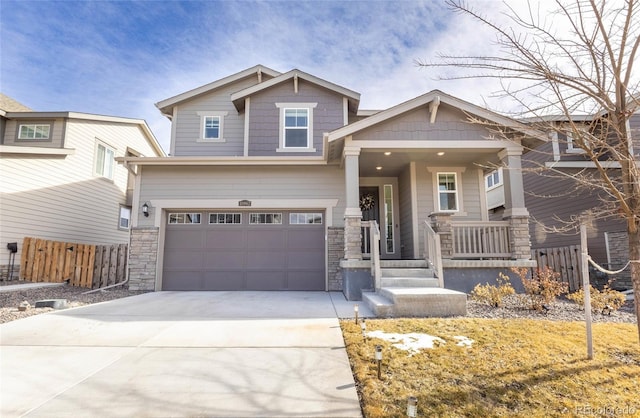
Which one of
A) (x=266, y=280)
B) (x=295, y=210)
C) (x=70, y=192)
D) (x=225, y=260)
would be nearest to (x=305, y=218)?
(x=295, y=210)

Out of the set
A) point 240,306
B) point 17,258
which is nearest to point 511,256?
point 240,306

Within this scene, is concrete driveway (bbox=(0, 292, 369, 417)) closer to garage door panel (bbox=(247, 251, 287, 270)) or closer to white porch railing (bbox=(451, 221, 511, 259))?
garage door panel (bbox=(247, 251, 287, 270))

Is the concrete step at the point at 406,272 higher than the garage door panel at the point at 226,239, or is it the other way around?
the garage door panel at the point at 226,239

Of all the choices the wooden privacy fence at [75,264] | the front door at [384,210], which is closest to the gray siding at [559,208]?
the front door at [384,210]

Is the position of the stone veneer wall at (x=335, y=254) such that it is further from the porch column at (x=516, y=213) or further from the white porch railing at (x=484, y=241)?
the porch column at (x=516, y=213)

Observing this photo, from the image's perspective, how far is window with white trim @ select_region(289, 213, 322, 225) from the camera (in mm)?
9492

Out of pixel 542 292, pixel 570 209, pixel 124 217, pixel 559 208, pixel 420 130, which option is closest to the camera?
pixel 542 292

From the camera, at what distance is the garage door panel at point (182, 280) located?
365 inches

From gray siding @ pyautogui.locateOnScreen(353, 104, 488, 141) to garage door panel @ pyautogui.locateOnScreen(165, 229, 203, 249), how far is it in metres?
5.35

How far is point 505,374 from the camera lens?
3.16 metres

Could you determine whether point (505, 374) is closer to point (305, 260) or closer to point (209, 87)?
point (305, 260)

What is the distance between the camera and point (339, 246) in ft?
30.1

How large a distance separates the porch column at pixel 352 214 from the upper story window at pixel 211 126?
570cm

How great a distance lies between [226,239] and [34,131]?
9251 millimetres
